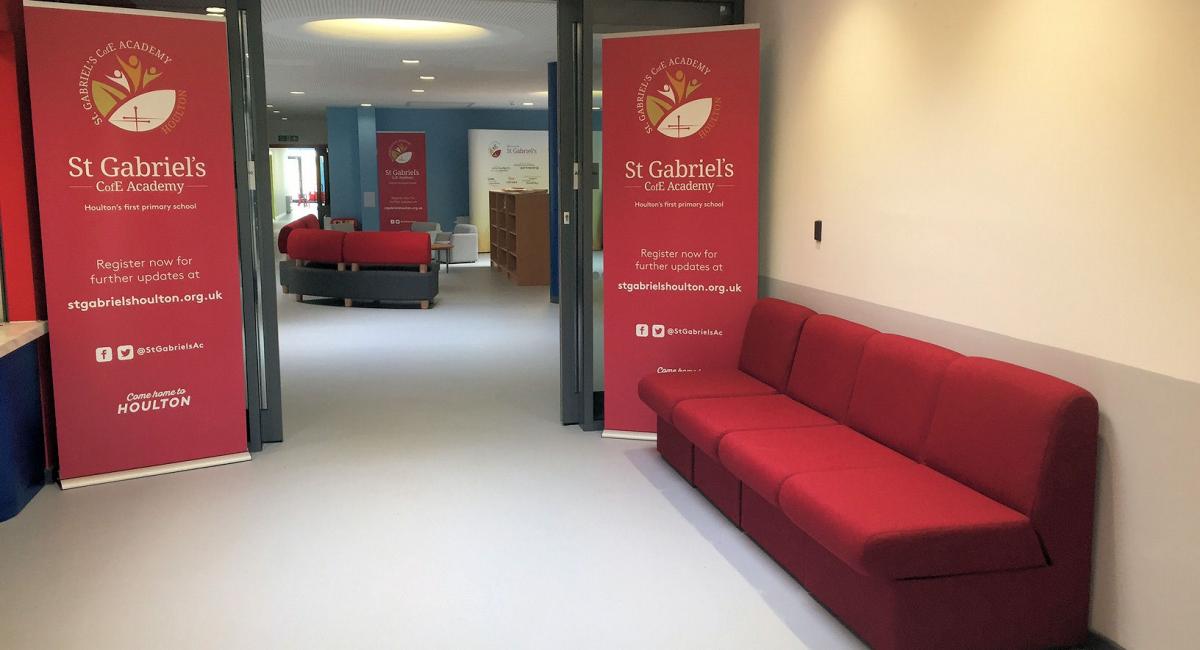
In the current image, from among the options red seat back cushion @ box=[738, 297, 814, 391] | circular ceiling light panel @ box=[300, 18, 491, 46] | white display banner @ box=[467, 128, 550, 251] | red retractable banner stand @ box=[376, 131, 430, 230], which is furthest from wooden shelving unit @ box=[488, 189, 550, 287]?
red seat back cushion @ box=[738, 297, 814, 391]

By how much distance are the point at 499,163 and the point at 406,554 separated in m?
15.7

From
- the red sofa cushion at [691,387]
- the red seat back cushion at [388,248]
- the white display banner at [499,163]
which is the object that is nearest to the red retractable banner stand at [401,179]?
the white display banner at [499,163]

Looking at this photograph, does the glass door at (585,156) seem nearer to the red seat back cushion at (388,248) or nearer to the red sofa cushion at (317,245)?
the red seat back cushion at (388,248)

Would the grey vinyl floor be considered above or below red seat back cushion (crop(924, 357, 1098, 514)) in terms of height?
below

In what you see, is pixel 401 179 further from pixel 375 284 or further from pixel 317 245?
pixel 375 284

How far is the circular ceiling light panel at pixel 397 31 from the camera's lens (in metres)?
9.41

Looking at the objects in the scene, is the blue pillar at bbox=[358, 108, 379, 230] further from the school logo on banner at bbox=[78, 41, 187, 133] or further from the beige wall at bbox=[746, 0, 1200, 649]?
the beige wall at bbox=[746, 0, 1200, 649]

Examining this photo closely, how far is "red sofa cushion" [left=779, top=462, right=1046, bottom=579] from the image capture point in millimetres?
2846

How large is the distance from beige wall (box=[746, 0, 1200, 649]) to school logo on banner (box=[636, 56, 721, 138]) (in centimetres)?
83

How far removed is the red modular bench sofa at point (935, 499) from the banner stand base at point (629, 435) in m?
1.60

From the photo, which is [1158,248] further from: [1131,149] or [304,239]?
[304,239]

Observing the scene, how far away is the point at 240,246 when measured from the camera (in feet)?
17.2

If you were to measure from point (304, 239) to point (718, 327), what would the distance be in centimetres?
793

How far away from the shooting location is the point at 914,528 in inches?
113
